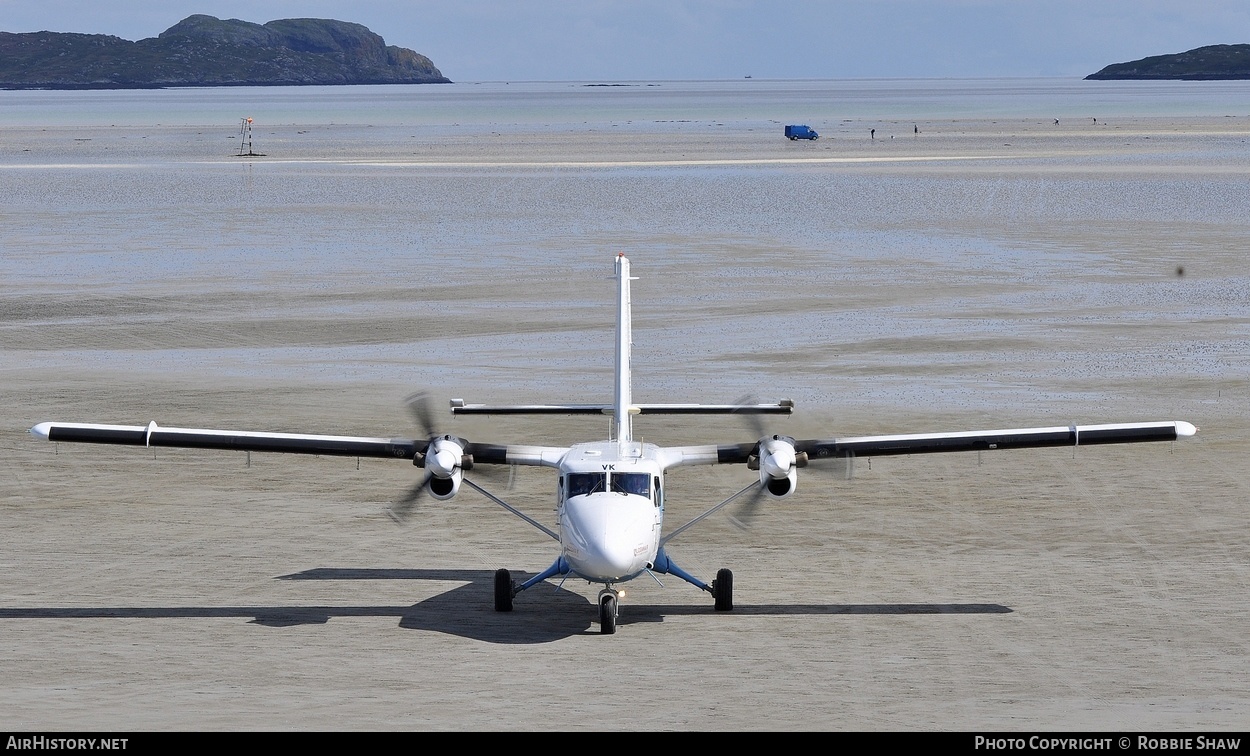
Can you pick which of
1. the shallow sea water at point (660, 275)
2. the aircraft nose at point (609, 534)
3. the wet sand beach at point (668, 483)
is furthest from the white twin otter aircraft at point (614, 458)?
the shallow sea water at point (660, 275)

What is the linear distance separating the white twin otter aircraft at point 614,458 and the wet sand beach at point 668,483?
0.71 metres

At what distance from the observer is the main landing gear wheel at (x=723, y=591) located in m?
22.8

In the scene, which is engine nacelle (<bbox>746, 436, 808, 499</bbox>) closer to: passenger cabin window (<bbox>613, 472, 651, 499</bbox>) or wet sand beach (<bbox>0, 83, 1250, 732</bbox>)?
wet sand beach (<bbox>0, 83, 1250, 732</bbox>)

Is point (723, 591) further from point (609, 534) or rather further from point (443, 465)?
point (443, 465)

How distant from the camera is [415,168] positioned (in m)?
125

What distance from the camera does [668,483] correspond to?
31.1 meters

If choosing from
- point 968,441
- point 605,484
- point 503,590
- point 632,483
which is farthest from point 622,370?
point 968,441

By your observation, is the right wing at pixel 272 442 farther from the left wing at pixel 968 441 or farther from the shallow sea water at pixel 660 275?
the shallow sea water at pixel 660 275

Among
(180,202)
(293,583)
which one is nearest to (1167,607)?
(293,583)

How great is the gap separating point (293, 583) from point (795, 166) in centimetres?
10345

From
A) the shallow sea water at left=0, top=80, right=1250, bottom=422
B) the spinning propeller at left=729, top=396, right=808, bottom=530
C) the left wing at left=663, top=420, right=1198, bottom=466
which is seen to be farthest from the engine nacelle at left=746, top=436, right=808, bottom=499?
the shallow sea water at left=0, top=80, right=1250, bottom=422

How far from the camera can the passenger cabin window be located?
21.3m

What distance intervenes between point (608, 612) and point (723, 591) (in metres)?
2.00

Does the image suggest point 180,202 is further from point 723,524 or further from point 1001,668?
point 1001,668
